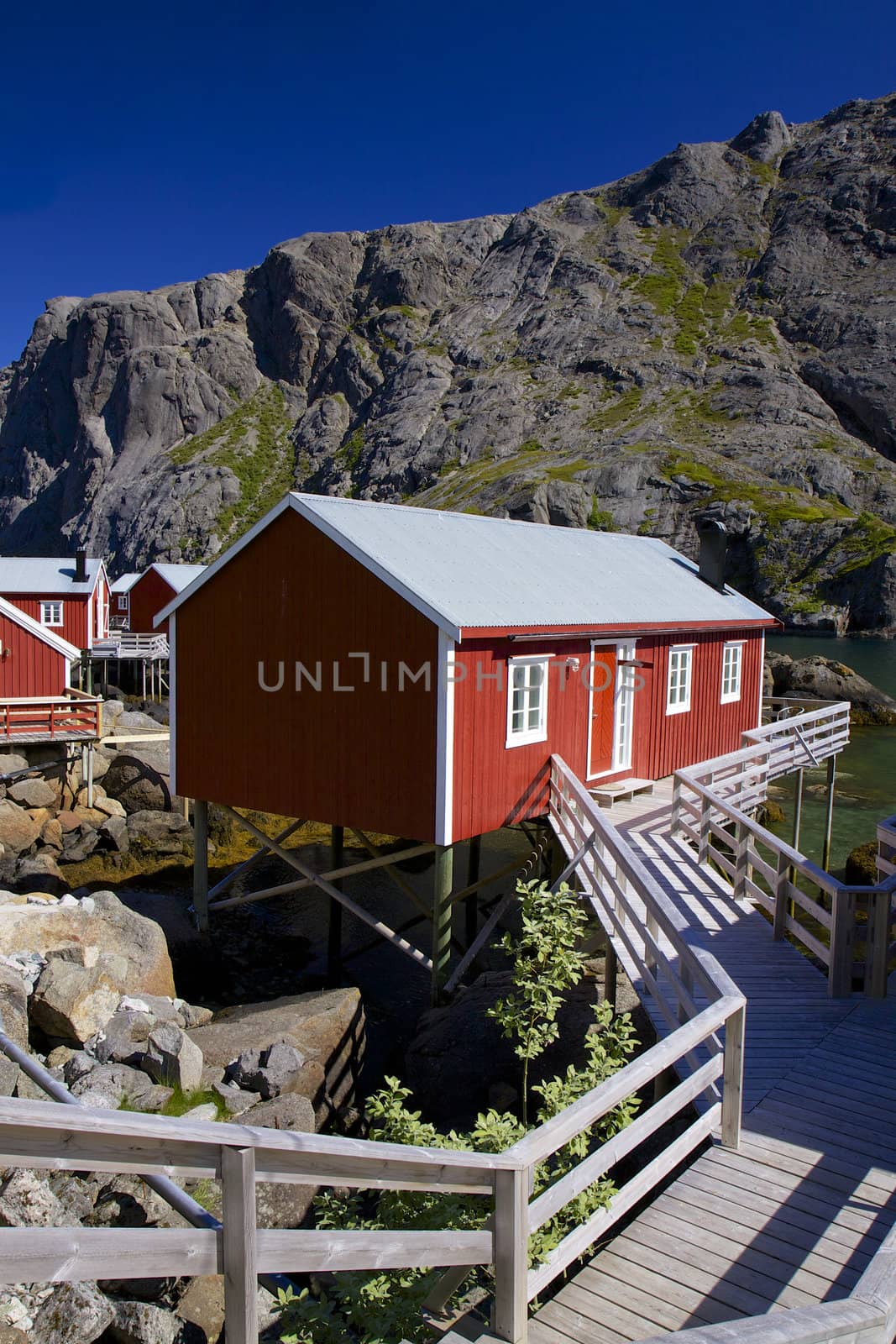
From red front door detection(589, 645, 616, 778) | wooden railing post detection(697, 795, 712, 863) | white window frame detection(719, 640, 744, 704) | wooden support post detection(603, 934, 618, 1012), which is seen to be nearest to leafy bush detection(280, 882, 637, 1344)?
wooden support post detection(603, 934, 618, 1012)

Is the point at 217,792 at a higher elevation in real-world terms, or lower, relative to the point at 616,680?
lower

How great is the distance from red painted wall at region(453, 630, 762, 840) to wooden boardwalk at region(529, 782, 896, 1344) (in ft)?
17.7

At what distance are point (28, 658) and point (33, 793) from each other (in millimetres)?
5125

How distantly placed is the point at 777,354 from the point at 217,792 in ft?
383

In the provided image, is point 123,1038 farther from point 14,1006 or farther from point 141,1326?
point 141,1326

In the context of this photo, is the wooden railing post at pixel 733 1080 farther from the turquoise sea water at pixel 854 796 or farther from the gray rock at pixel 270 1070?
the turquoise sea water at pixel 854 796

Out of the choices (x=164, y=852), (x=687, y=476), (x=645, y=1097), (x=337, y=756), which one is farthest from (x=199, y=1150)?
(x=687, y=476)

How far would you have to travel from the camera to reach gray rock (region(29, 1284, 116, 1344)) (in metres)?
5.74

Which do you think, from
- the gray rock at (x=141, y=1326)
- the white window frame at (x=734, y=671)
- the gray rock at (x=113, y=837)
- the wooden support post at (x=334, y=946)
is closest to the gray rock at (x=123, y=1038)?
the gray rock at (x=141, y=1326)

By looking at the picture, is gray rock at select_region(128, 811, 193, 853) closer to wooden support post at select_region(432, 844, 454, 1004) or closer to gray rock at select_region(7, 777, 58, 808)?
gray rock at select_region(7, 777, 58, 808)

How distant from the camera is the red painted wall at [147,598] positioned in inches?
1938

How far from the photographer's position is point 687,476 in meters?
86.4

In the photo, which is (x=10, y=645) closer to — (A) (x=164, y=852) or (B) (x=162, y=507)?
(A) (x=164, y=852)

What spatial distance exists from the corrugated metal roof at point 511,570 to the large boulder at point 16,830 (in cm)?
1077
